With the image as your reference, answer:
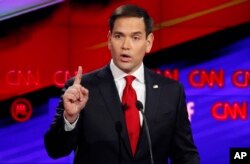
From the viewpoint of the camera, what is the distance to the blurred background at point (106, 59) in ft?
14.0

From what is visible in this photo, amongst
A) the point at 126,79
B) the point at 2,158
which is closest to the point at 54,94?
the point at 2,158

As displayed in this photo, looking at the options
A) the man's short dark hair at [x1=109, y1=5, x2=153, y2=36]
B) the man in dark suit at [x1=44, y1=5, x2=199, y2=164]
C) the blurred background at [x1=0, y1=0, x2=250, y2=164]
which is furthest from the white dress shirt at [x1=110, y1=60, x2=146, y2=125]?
the blurred background at [x1=0, y1=0, x2=250, y2=164]

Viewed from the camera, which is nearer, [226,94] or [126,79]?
[126,79]

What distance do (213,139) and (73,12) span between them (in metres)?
1.60

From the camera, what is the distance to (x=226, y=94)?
445 cm

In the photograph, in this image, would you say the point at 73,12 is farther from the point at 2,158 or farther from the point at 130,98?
the point at 130,98

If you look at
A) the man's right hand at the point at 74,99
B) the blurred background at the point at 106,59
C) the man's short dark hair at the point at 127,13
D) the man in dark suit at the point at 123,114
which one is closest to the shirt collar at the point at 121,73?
the man in dark suit at the point at 123,114

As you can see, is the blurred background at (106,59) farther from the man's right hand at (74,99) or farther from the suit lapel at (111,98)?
the man's right hand at (74,99)

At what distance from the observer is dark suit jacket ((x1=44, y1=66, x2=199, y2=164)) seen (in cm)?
176

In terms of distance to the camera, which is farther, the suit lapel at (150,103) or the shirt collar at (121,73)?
the shirt collar at (121,73)

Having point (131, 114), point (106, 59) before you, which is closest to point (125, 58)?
point (131, 114)

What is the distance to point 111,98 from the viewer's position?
1.85 m

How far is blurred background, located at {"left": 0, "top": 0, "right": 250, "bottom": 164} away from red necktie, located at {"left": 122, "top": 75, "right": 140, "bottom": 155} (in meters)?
2.49

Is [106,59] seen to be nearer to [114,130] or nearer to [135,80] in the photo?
[135,80]
